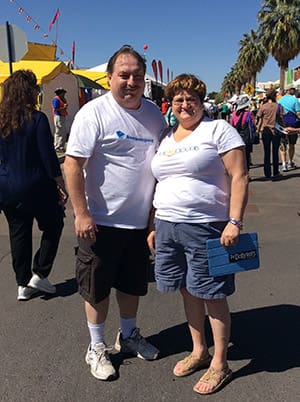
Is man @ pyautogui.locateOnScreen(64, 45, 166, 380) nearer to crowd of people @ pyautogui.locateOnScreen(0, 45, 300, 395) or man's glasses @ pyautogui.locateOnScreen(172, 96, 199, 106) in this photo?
crowd of people @ pyautogui.locateOnScreen(0, 45, 300, 395)

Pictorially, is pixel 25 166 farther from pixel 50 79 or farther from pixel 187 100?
pixel 50 79

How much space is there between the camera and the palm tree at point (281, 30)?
116 feet

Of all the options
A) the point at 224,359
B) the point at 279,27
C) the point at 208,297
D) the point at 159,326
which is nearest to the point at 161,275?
the point at 208,297

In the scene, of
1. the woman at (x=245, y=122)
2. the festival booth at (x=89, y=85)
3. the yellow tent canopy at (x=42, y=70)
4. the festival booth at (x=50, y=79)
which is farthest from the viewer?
the festival booth at (x=89, y=85)

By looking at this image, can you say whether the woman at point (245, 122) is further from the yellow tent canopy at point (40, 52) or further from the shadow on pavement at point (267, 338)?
the yellow tent canopy at point (40, 52)

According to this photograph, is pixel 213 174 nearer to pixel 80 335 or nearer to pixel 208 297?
pixel 208 297

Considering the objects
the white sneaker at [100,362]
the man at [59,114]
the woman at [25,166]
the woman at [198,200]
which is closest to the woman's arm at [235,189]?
the woman at [198,200]

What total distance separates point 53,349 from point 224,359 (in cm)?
119

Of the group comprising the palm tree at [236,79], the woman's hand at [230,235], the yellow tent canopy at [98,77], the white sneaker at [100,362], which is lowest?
the white sneaker at [100,362]

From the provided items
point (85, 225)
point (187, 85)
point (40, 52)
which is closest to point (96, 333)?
point (85, 225)

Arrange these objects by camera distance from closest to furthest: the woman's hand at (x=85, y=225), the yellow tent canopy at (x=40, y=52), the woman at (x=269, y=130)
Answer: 1. the woman's hand at (x=85, y=225)
2. the woman at (x=269, y=130)
3. the yellow tent canopy at (x=40, y=52)

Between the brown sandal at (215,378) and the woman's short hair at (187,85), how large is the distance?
159 centimetres

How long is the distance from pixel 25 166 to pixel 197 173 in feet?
5.54

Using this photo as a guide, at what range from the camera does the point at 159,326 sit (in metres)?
3.46
